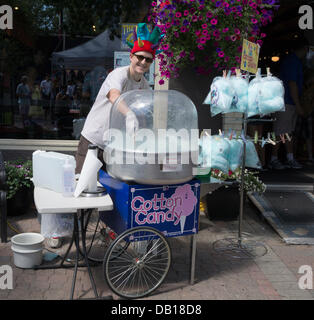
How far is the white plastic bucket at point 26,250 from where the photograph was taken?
142 inches

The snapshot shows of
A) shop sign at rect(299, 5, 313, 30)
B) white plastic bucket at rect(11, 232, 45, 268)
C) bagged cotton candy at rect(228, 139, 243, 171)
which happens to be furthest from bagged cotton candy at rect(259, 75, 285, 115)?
shop sign at rect(299, 5, 313, 30)

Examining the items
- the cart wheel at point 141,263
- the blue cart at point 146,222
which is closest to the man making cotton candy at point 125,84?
the blue cart at point 146,222

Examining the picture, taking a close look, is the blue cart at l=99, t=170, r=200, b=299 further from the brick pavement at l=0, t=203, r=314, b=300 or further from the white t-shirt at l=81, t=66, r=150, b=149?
the white t-shirt at l=81, t=66, r=150, b=149

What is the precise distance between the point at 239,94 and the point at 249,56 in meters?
0.37

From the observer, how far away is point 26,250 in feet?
11.9

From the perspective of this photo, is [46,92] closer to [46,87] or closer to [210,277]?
[46,87]

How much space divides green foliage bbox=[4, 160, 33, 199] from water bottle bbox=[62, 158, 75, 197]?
2089mm

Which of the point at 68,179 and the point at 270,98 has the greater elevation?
the point at 270,98

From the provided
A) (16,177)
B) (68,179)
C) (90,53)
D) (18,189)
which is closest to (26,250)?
(68,179)

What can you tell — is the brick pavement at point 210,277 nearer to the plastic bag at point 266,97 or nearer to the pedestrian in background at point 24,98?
the plastic bag at point 266,97

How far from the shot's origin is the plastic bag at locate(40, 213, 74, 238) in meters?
3.56

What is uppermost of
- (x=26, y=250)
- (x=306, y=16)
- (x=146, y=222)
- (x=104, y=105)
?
(x=306, y=16)

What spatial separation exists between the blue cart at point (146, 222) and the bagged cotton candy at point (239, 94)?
3.64ft

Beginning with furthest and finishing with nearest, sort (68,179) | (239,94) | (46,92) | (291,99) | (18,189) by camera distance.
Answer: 1. (291,99)
2. (46,92)
3. (18,189)
4. (239,94)
5. (68,179)
